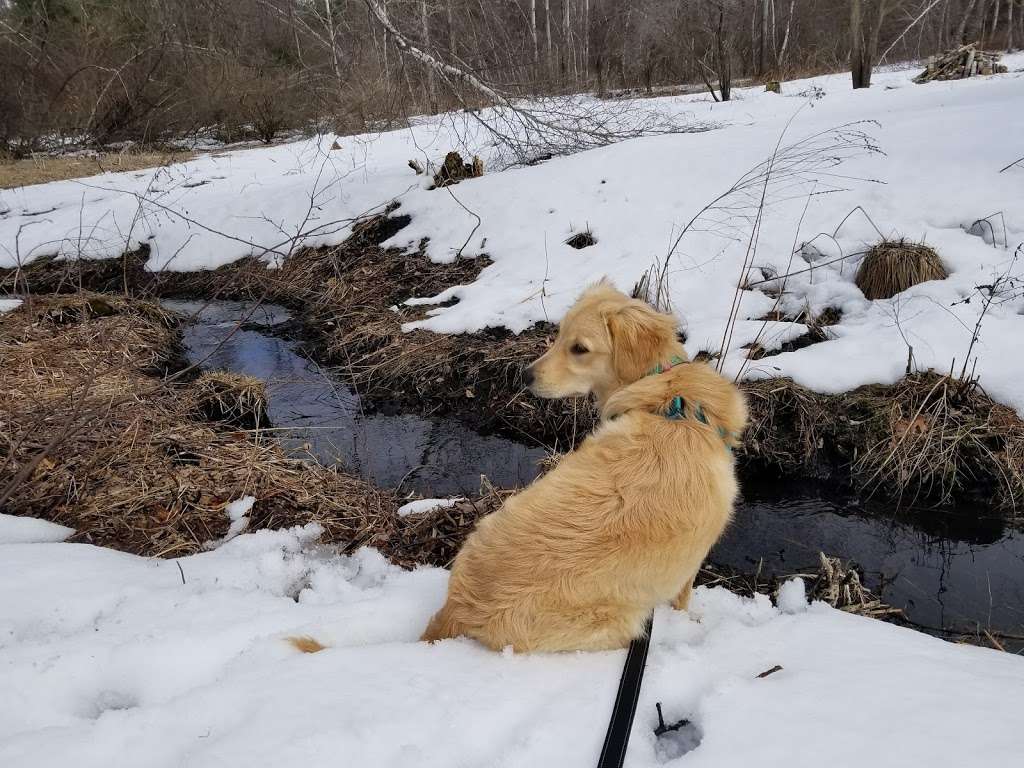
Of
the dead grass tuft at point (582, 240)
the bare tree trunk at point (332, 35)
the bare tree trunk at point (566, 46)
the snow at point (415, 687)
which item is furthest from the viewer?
the bare tree trunk at point (566, 46)

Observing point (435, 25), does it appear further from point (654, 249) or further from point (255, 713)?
point (255, 713)

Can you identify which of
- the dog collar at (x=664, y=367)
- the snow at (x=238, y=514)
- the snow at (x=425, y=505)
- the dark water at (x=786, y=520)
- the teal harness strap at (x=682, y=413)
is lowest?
the dark water at (x=786, y=520)

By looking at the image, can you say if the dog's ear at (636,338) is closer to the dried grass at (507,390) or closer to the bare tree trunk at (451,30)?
the dried grass at (507,390)

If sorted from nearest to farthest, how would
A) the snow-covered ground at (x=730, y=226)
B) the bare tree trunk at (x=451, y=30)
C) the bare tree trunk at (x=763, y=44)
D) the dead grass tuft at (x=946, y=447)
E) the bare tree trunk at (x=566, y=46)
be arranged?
the dead grass tuft at (x=946, y=447)
the snow-covered ground at (x=730, y=226)
the bare tree trunk at (x=451, y=30)
the bare tree trunk at (x=566, y=46)
the bare tree trunk at (x=763, y=44)

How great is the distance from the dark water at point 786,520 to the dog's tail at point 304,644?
156cm

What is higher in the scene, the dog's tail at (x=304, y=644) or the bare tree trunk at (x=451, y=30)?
the bare tree trunk at (x=451, y=30)

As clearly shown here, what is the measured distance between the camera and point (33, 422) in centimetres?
326

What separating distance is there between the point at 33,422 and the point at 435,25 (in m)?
5.69

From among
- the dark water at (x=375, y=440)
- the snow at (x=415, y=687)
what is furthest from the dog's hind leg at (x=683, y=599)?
the dark water at (x=375, y=440)

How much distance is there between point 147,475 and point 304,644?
6.92ft

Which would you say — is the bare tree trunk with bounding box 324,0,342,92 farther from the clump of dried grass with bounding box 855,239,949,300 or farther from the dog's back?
the clump of dried grass with bounding box 855,239,949,300

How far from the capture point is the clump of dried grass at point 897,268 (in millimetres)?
5137

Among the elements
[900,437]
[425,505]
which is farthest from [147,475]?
[900,437]

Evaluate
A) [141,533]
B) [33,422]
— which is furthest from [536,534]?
[33,422]
